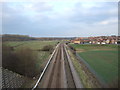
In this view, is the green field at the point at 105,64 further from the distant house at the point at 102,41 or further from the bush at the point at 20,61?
the distant house at the point at 102,41

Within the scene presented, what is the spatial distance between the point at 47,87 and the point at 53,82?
1840mm

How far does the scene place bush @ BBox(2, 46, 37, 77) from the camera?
19.8m

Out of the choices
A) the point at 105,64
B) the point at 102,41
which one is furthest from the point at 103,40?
the point at 105,64

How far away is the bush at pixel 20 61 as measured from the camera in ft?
64.9

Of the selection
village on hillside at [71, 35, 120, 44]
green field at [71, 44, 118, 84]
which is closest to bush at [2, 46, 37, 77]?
green field at [71, 44, 118, 84]

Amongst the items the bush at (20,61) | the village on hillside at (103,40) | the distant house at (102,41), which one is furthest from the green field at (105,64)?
the distant house at (102,41)

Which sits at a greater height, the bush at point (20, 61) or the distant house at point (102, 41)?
the distant house at point (102, 41)

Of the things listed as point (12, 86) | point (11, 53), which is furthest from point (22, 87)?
point (11, 53)

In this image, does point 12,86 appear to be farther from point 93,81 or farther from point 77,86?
point 93,81

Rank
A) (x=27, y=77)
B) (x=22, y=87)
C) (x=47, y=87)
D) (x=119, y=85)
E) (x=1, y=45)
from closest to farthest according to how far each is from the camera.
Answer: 1. (x=119, y=85)
2. (x=47, y=87)
3. (x=22, y=87)
4. (x=1, y=45)
5. (x=27, y=77)

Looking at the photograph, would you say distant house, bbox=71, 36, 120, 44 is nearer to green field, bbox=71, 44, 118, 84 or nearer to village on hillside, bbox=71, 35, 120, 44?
village on hillside, bbox=71, 35, 120, 44

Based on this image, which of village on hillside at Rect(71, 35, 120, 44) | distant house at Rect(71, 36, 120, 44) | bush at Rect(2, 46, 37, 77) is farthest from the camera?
distant house at Rect(71, 36, 120, 44)

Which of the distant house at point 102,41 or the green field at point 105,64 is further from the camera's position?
the distant house at point 102,41

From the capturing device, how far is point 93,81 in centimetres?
1869
